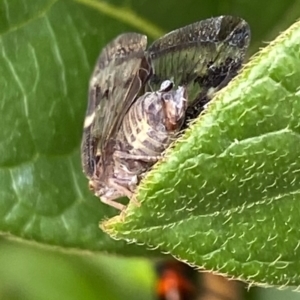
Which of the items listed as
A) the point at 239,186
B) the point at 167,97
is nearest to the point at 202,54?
the point at 167,97

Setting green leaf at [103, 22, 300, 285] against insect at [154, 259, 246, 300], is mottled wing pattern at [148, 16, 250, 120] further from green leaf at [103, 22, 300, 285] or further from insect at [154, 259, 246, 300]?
insect at [154, 259, 246, 300]

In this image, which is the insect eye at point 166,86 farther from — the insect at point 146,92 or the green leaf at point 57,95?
the green leaf at point 57,95

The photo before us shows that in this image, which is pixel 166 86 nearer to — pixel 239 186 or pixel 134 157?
pixel 134 157

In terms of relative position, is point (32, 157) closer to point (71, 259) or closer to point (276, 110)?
point (276, 110)

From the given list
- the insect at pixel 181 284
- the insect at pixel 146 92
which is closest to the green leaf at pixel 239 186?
the insect at pixel 146 92

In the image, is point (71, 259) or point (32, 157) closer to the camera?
point (32, 157)

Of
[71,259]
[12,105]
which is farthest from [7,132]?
[71,259]

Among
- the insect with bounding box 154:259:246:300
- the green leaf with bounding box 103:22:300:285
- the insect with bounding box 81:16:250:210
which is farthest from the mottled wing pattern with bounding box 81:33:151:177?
the insect with bounding box 154:259:246:300
